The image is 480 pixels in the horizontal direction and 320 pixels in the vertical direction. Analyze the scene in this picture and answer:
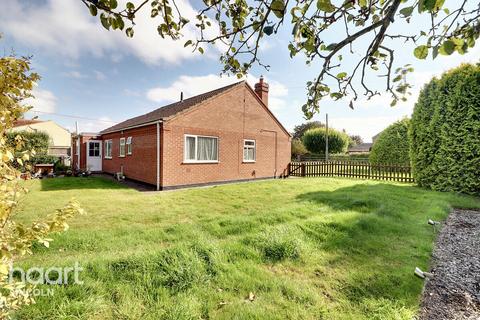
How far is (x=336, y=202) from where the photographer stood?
25.1 feet

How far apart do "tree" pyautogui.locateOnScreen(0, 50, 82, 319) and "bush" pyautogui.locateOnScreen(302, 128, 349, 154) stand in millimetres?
36823

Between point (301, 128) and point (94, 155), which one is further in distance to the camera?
point (301, 128)

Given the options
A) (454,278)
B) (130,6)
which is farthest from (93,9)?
(454,278)

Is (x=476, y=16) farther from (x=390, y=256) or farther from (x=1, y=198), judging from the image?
(x=390, y=256)

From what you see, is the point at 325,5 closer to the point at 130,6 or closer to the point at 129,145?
the point at 130,6

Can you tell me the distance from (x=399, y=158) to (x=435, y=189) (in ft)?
33.5

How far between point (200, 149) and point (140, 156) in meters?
3.34

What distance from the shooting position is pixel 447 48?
130cm

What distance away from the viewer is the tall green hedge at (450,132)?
9242 millimetres

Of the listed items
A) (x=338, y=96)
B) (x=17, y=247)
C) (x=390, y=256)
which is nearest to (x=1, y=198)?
(x=17, y=247)

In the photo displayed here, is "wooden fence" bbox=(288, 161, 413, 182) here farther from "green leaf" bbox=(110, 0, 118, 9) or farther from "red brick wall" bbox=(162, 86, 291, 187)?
"green leaf" bbox=(110, 0, 118, 9)

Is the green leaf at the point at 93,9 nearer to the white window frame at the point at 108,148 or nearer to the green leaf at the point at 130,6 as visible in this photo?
the green leaf at the point at 130,6

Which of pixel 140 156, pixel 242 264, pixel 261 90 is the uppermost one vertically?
pixel 261 90

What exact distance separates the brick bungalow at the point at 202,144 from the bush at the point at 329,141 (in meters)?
18.9
